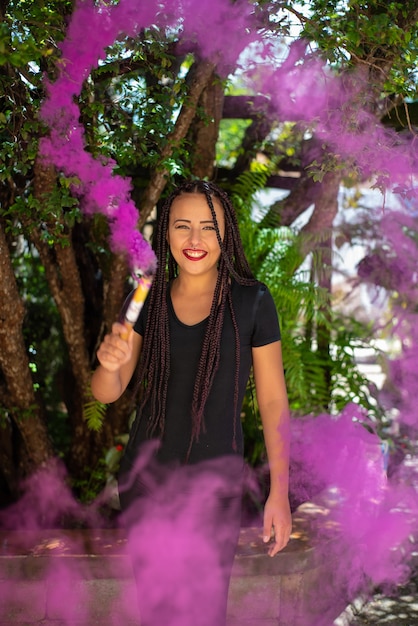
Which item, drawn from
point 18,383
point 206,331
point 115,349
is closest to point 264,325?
point 206,331

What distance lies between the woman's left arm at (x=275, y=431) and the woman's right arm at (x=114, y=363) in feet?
1.31

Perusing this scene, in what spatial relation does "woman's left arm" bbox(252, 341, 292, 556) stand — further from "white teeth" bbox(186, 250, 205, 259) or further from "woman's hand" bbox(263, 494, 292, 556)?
"white teeth" bbox(186, 250, 205, 259)

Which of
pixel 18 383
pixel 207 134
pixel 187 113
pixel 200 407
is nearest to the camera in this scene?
pixel 200 407

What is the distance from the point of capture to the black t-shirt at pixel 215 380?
88.9 inches

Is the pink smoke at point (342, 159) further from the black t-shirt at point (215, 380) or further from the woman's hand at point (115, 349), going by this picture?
the woman's hand at point (115, 349)

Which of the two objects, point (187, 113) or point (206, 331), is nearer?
point (206, 331)

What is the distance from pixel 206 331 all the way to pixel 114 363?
33 centimetres

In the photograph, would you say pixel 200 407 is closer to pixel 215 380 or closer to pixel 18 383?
pixel 215 380

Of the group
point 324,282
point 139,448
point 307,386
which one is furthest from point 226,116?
point 139,448

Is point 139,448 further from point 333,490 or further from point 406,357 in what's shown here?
point 406,357

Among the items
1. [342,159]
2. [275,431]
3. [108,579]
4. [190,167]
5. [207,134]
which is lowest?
[108,579]

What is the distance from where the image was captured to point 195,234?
227 cm

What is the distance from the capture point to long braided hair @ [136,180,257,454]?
2.25 m

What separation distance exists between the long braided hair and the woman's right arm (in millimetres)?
58
